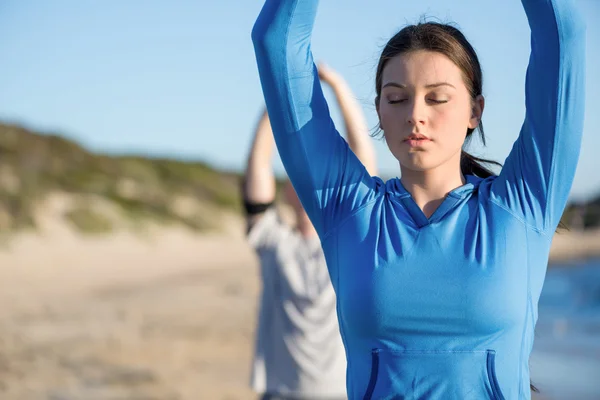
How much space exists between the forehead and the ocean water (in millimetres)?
915

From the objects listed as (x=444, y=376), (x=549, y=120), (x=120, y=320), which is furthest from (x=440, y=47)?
(x=120, y=320)

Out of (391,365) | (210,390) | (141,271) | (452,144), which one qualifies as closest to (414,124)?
(452,144)

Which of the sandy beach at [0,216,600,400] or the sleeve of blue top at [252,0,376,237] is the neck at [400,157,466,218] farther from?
the sandy beach at [0,216,600,400]

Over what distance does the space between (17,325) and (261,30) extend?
11848 millimetres

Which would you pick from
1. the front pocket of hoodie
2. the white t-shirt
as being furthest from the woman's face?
the white t-shirt

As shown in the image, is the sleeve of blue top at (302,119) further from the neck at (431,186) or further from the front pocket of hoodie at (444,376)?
the front pocket of hoodie at (444,376)

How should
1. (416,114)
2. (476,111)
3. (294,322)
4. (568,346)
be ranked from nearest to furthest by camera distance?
(416,114)
(476,111)
(294,322)
(568,346)

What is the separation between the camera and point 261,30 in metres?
2.06

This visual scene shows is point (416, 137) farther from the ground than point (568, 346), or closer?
farther from the ground

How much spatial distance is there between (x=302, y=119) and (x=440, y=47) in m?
0.35

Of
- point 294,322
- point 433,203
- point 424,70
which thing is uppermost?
point 424,70

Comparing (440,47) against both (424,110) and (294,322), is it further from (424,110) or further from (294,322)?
(294,322)

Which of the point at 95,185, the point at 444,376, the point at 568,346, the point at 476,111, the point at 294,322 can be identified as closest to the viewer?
the point at 444,376

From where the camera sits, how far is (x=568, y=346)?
13305mm
